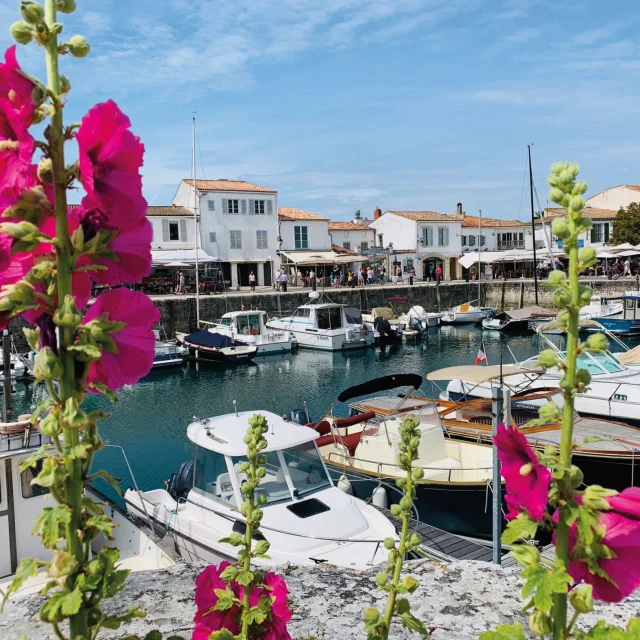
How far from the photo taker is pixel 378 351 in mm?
37094

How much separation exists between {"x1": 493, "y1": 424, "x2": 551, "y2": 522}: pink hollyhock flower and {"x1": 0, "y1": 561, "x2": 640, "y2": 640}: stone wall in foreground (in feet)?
4.25

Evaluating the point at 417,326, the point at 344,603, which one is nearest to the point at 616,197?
the point at 417,326

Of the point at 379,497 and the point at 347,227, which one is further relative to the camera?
the point at 347,227

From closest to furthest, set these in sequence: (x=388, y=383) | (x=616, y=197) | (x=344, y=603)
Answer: (x=344, y=603), (x=388, y=383), (x=616, y=197)

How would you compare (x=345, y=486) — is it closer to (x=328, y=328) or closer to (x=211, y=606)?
(x=211, y=606)

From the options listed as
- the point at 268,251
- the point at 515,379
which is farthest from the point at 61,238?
the point at 268,251

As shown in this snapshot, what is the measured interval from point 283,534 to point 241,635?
7.91 metres

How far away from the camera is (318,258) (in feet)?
172

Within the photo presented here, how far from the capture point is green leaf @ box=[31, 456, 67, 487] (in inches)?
39.6

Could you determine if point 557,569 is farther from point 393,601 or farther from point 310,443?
point 310,443

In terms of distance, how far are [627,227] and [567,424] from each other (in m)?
65.1

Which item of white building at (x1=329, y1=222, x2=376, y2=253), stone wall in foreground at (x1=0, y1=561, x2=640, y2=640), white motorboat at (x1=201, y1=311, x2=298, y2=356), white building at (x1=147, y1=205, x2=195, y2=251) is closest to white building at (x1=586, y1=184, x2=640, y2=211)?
white building at (x1=329, y1=222, x2=376, y2=253)

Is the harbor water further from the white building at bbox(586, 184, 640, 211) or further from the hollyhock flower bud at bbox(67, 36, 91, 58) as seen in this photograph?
the white building at bbox(586, 184, 640, 211)

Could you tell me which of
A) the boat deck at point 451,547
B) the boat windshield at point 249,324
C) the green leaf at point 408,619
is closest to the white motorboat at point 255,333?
the boat windshield at point 249,324
